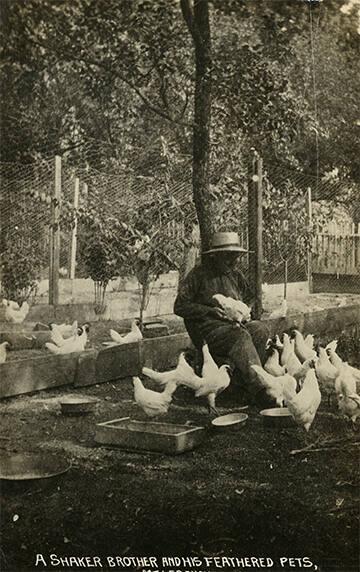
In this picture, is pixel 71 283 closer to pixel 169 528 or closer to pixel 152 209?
pixel 152 209

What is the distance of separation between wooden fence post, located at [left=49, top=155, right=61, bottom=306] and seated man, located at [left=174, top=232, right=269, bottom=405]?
1.99 metres

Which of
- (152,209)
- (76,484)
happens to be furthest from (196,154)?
(76,484)

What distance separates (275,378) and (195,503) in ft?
3.99

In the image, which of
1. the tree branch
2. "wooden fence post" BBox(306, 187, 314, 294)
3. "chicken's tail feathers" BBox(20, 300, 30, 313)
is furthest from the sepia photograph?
"wooden fence post" BBox(306, 187, 314, 294)

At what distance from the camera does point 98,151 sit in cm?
489

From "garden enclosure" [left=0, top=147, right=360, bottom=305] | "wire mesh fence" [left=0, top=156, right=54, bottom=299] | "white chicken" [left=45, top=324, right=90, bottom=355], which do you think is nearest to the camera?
"white chicken" [left=45, top=324, right=90, bottom=355]

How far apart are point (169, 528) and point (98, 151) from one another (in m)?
3.09

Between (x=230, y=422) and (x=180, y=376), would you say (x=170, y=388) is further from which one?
(x=230, y=422)

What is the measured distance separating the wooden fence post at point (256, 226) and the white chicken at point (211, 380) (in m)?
0.91

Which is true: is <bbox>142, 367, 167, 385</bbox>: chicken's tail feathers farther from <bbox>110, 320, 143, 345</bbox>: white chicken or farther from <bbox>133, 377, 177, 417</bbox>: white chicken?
<bbox>110, 320, 143, 345</bbox>: white chicken

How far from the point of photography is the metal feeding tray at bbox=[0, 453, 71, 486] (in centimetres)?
282

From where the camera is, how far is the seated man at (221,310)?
400 centimetres

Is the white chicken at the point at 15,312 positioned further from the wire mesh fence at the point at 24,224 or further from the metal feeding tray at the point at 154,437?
the metal feeding tray at the point at 154,437

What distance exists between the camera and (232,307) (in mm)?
4066
